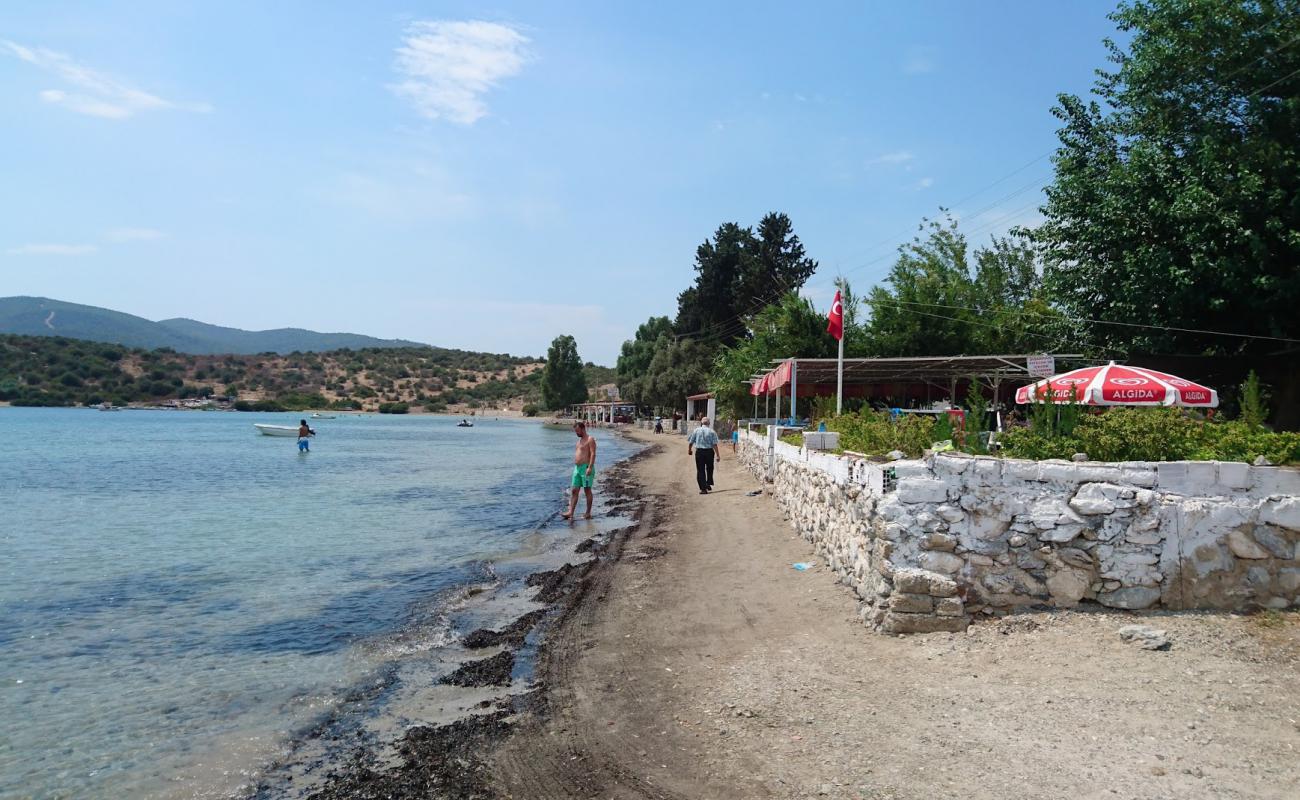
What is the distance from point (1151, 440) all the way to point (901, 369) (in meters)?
14.6

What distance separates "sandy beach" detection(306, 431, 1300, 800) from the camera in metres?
4.47

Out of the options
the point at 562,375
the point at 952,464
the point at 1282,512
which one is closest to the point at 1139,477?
the point at 1282,512

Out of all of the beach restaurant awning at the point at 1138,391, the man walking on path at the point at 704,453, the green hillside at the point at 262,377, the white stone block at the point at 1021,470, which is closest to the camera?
the white stone block at the point at 1021,470

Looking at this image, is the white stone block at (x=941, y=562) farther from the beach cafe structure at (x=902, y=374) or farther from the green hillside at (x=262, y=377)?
the green hillside at (x=262, y=377)

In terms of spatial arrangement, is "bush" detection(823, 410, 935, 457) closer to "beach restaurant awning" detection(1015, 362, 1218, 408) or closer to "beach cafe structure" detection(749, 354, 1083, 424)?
"beach restaurant awning" detection(1015, 362, 1218, 408)

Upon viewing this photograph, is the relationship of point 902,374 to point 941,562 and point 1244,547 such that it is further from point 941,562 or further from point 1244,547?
point 941,562

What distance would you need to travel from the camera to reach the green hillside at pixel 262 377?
358 ft

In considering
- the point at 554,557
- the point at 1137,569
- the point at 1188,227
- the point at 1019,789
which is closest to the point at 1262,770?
the point at 1019,789

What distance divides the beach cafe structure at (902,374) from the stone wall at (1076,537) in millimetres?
8813

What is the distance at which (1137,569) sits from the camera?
6309 mm

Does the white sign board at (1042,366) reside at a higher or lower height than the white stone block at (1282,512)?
higher

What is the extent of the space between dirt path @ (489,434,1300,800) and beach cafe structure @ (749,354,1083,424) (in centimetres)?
974

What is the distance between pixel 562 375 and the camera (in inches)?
4400

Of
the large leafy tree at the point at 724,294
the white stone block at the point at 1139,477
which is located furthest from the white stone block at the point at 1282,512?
the large leafy tree at the point at 724,294
